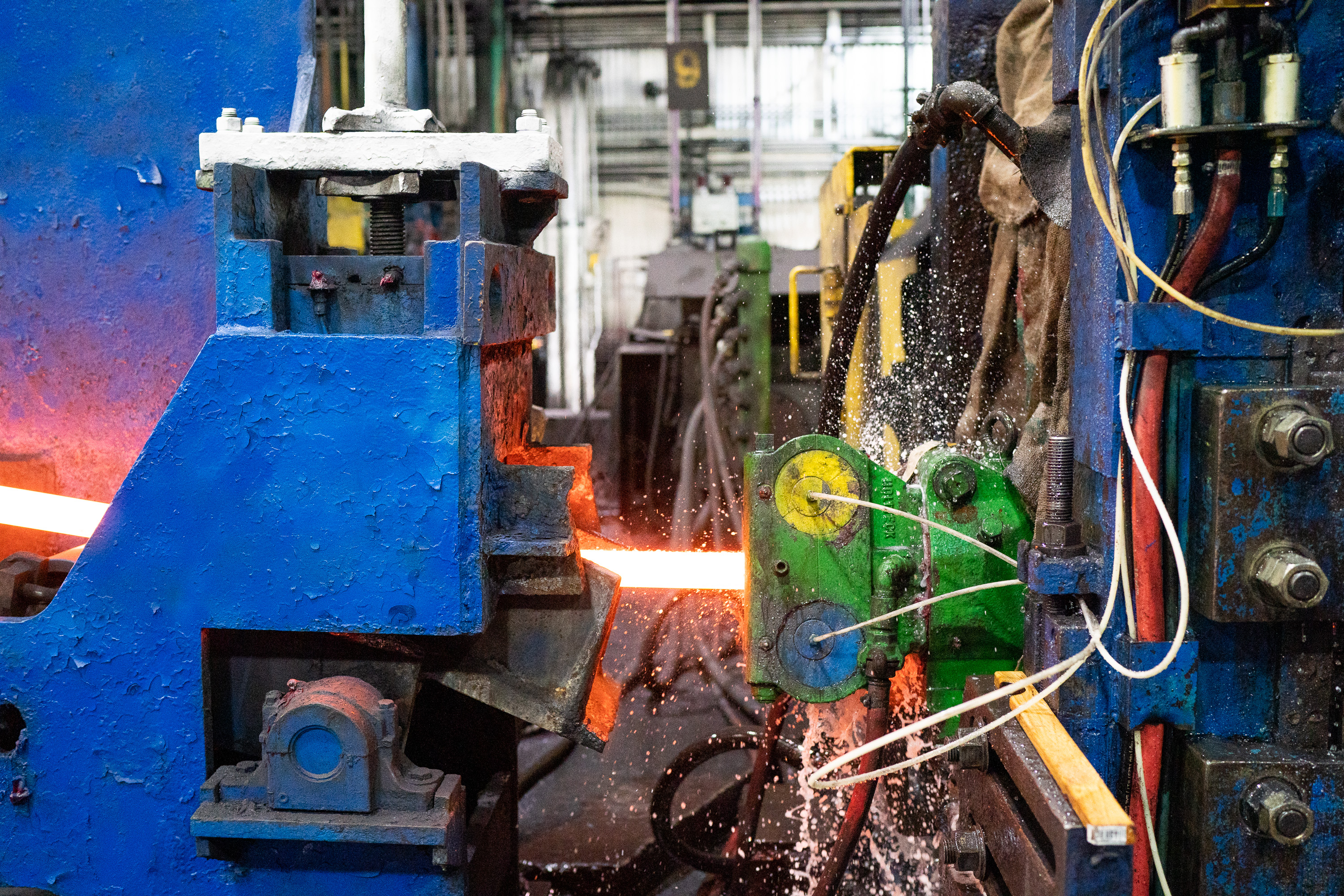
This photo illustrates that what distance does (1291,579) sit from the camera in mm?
1463

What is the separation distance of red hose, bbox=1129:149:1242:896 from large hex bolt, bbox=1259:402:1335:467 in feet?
0.50

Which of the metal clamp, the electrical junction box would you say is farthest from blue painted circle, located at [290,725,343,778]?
the electrical junction box

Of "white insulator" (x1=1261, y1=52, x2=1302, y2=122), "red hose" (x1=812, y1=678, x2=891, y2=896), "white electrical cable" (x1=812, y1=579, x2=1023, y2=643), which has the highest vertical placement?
"white insulator" (x1=1261, y1=52, x2=1302, y2=122)

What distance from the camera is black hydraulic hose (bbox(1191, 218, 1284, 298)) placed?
1.53 meters

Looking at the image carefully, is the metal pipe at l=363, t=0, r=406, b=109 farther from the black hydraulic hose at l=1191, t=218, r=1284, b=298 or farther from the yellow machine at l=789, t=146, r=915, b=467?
the yellow machine at l=789, t=146, r=915, b=467

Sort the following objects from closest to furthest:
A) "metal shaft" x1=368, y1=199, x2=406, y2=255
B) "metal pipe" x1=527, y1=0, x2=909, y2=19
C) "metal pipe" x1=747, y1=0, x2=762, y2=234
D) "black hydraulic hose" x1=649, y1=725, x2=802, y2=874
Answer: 1. "metal shaft" x1=368, y1=199, x2=406, y2=255
2. "black hydraulic hose" x1=649, y1=725, x2=802, y2=874
3. "metal pipe" x1=747, y1=0, x2=762, y2=234
4. "metal pipe" x1=527, y1=0, x2=909, y2=19

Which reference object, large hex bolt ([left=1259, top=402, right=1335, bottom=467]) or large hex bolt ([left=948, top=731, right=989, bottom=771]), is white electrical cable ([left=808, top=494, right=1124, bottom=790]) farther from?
large hex bolt ([left=1259, top=402, right=1335, bottom=467])

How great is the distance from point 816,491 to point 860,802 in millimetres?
645

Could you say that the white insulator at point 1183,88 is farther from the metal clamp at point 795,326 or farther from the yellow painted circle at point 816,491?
the metal clamp at point 795,326

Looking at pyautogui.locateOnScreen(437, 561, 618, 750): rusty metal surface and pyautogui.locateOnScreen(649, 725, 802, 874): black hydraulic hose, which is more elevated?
pyautogui.locateOnScreen(437, 561, 618, 750): rusty metal surface

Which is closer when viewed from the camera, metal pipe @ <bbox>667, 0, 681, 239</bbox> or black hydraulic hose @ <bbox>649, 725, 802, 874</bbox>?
black hydraulic hose @ <bbox>649, 725, 802, 874</bbox>

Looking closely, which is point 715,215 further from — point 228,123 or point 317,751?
point 317,751

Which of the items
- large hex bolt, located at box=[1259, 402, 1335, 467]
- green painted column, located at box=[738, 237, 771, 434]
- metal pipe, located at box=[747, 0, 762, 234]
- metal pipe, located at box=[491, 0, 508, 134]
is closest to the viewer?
large hex bolt, located at box=[1259, 402, 1335, 467]

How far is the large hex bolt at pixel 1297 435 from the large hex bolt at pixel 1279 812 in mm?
507
